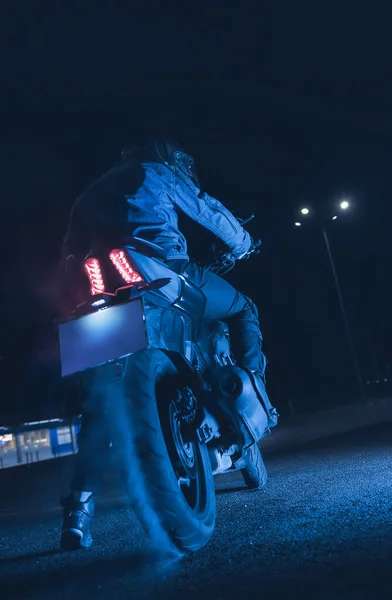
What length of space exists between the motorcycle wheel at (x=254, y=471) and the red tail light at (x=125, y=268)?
7.60 ft

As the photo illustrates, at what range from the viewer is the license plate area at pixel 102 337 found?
3.08 meters

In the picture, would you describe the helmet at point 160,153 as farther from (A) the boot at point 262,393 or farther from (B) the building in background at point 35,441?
(B) the building in background at point 35,441

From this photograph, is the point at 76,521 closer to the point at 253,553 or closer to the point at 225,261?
the point at 253,553

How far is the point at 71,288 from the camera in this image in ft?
11.7

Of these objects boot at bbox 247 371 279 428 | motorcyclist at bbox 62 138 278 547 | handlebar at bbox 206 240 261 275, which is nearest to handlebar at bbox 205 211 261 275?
handlebar at bbox 206 240 261 275

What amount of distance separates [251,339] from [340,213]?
2142 centimetres

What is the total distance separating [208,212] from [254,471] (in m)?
2.54

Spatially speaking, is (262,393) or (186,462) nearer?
(186,462)

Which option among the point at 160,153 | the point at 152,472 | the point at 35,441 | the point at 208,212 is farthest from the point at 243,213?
the point at 35,441

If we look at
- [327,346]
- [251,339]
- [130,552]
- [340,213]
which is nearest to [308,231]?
[340,213]

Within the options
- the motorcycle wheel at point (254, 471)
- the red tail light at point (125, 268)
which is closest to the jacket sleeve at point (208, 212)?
the red tail light at point (125, 268)

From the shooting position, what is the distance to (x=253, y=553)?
2748mm

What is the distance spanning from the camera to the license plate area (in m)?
3.08

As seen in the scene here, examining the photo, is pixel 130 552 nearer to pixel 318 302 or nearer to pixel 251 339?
pixel 251 339
